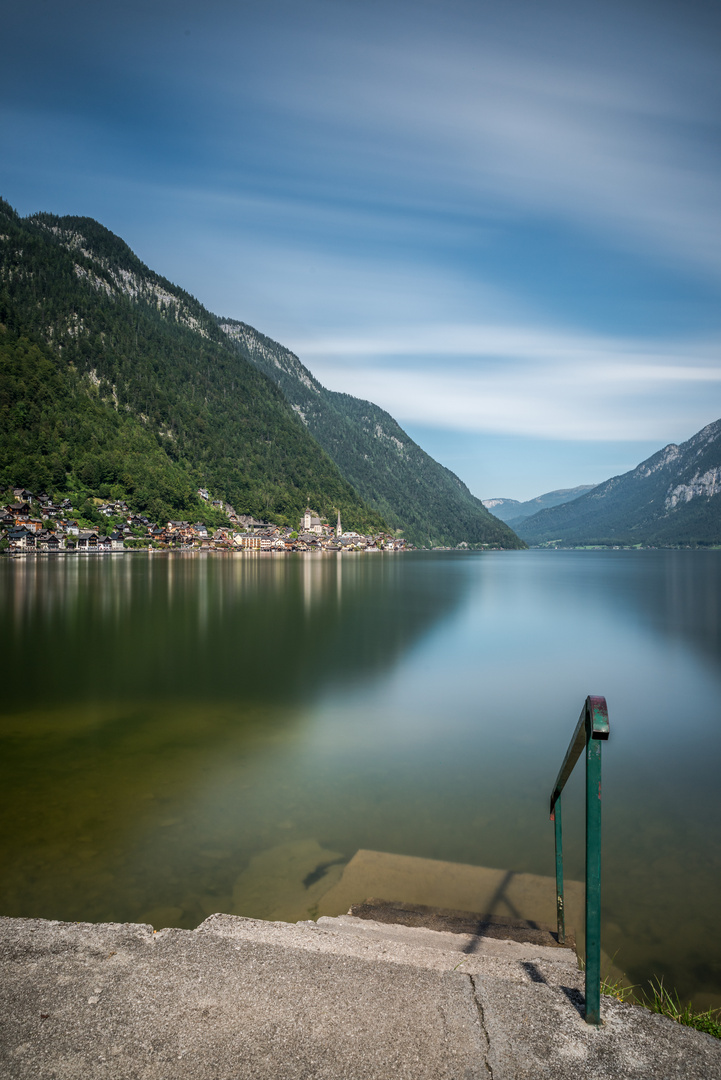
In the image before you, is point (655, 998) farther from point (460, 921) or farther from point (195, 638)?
point (195, 638)

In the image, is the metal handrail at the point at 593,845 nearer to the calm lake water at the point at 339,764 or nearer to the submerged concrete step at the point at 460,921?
the submerged concrete step at the point at 460,921

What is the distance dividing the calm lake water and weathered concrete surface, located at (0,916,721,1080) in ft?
7.22

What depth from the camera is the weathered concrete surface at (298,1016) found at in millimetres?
2877

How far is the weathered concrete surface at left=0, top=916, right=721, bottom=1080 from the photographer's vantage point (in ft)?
9.44

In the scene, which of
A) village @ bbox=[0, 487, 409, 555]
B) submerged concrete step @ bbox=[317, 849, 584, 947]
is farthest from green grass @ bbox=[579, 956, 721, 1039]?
village @ bbox=[0, 487, 409, 555]

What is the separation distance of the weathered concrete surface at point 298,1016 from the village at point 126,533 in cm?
10713

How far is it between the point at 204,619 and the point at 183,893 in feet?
79.4

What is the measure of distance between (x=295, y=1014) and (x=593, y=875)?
5.77ft

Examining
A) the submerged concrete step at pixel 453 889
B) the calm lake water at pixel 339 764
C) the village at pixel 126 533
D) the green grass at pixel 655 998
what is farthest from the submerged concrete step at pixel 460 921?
the village at pixel 126 533

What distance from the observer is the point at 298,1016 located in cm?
317

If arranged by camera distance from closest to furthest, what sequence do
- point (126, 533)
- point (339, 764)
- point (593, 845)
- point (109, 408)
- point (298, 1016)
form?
point (298, 1016)
point (593, 845)
point (339, 764)
point (126, 533)
point (109, 408)

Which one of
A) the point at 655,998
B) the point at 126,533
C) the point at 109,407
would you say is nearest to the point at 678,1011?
the point at 655,998

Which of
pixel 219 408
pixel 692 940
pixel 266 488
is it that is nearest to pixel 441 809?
pixel 692 940

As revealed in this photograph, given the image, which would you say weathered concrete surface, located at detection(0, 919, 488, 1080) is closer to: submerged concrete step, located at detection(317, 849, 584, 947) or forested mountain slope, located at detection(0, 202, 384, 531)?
submerged concrete step, located at detection(317, 849, 584, 947)
